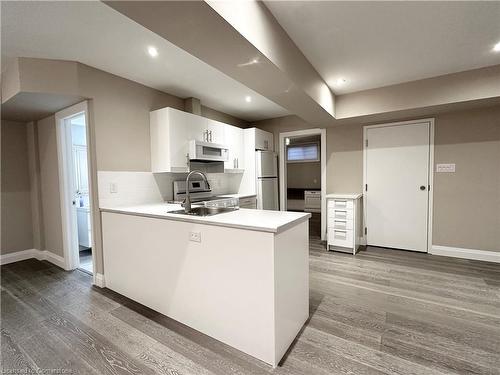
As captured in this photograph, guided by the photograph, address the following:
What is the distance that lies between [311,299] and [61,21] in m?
3.13

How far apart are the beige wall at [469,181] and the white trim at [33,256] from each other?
5393mm

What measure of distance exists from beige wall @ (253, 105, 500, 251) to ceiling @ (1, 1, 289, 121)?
305cm

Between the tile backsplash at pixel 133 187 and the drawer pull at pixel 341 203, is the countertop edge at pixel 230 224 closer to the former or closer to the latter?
the tile backsplash at pixel 133 187

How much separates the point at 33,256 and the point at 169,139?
3024 millimetres

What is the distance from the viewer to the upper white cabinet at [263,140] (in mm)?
4281

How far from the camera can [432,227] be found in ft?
11.4

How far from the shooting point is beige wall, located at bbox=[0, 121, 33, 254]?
3.36 metres

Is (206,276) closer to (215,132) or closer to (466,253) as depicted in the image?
(215,132)

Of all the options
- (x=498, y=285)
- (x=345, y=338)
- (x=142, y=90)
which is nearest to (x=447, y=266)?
(x=498, y=285)

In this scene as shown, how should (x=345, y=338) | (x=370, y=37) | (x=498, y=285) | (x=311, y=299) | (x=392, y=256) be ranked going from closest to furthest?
1. (x=345, y=338)
2. (x=370, y=37)
3. (x=311, y=299)
4. (x=498, y=285)
5. (x=392, y=256)

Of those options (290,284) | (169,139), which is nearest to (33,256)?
(169,139)

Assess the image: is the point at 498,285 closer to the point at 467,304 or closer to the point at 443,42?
the point at 467,304

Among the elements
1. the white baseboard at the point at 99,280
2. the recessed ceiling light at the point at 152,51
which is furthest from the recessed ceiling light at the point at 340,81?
the white baseboard at the point at 99,280

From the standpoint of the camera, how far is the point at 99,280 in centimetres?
263
